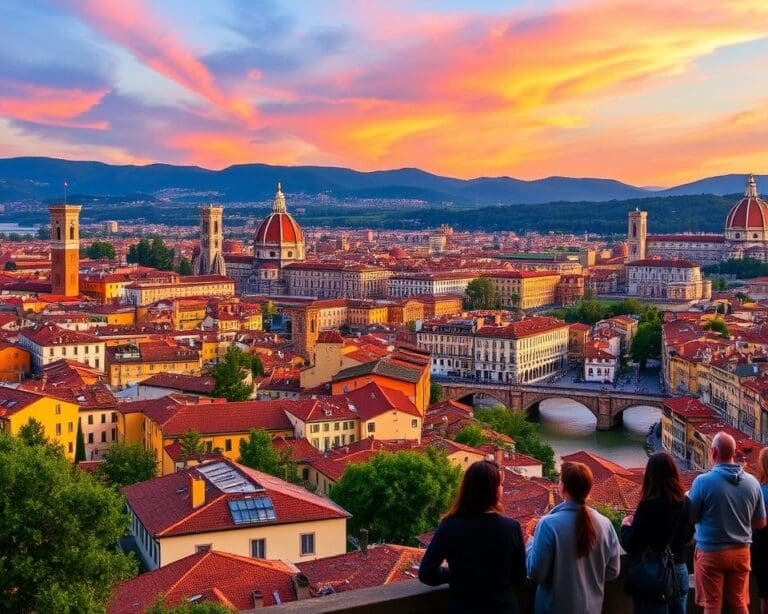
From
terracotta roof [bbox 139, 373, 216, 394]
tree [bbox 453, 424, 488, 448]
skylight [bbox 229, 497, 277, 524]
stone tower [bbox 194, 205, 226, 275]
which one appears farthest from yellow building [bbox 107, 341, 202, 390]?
stone tower [bbox 194, 205, 226, 275]

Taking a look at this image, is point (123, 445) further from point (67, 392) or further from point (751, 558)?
point (751, 558)

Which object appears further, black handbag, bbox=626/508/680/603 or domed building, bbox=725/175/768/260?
domed building, bbox=725/175/768/260

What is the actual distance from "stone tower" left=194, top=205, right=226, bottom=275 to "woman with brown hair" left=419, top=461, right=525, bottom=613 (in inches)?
3514

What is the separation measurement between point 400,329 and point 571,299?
34.5m

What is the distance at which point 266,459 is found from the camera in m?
23.3

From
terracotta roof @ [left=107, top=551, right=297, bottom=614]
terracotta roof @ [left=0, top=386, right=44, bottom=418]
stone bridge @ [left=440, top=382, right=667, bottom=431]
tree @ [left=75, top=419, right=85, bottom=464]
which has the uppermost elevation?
terracotta roof @ [left=107, top=551, right=297, bottom=614]

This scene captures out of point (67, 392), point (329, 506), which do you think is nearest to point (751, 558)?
point (329, 506)

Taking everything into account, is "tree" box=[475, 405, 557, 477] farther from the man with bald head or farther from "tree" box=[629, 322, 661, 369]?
the man with bald head

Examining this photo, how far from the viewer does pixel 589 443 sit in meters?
39.3

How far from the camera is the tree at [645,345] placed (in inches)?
2274

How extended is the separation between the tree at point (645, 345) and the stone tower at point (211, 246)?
142 ft

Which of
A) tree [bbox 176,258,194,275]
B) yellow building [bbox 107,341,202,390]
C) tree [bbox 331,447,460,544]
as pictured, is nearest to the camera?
tree [bbox 331,447,460,544]

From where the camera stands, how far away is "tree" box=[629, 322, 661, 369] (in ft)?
189

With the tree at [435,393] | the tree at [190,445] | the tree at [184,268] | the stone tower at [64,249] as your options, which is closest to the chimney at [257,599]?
the tree at [190,445]
